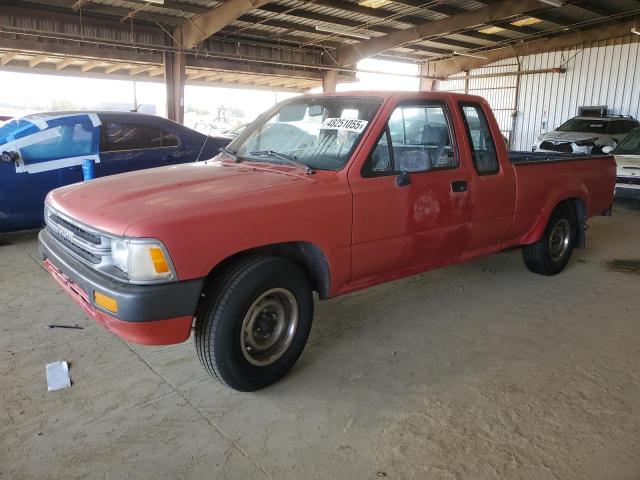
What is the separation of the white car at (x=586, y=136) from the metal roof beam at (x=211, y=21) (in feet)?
25.2

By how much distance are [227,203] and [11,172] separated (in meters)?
4.38

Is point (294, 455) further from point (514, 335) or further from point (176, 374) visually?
point (514, 335)

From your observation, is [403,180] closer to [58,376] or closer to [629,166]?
[58,376]

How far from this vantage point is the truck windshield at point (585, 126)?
42.2ft

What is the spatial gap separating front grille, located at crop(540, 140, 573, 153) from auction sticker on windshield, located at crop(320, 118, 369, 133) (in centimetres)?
1051

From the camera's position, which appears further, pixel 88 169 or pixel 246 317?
pixel 88 169

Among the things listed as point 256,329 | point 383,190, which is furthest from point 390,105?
point 256,329

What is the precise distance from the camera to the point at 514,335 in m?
3.83

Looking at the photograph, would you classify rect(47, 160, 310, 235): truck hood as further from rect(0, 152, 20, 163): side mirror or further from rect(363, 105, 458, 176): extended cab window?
rect(0, 152, 20, 163): side mirror

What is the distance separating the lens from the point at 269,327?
119 inches

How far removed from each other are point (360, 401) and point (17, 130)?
17.6 ft

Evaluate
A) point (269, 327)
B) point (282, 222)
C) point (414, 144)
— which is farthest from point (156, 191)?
point (414, 144)

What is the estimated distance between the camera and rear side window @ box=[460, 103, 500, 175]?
402cm

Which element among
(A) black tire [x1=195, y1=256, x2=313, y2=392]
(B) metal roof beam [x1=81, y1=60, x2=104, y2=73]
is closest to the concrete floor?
(A) black tire [x1=195, y1=256, x2=313, y2=392]
